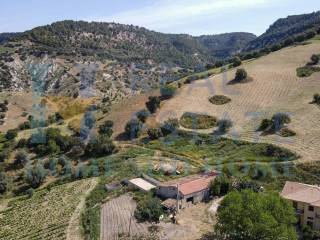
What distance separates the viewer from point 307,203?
154ft

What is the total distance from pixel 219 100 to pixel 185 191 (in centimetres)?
3972

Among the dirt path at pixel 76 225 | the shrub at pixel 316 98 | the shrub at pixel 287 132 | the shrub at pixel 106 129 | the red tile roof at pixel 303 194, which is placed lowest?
the dirt path at pixel 76 225

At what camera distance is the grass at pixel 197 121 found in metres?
80.3

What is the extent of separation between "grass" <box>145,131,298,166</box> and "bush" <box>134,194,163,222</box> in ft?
55.0

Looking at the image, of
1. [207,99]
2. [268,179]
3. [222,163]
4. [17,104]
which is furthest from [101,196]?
[17,104]

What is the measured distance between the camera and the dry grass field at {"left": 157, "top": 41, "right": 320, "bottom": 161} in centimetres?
6969

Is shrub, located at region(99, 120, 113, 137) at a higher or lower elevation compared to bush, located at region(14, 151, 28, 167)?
higher

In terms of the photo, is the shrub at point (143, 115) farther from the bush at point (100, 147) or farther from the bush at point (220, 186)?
the bush at point (220, 186)

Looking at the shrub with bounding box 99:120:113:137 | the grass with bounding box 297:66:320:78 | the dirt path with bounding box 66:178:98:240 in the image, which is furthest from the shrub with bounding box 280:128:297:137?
the dirt path with bounding box 66:178:98:240

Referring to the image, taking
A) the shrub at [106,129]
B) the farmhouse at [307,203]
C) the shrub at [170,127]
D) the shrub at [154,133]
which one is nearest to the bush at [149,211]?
the farmhouse at [307,203]

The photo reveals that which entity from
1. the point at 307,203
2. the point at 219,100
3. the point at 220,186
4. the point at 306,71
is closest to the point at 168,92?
the point at 219,100

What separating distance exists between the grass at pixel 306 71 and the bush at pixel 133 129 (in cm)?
3941

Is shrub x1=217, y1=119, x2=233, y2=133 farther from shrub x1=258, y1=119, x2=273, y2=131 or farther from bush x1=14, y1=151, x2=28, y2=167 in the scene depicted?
bush x1=14, y1=151, x2=28, y2=167

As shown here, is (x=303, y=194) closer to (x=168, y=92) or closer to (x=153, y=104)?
(x=153, y=104)
